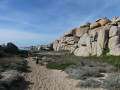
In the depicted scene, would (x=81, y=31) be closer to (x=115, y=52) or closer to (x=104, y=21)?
(x=104, y=21)

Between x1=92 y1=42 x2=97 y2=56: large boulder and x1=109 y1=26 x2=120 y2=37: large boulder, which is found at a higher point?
x1=109 y1=26 x2=120 y2=37: large boulder

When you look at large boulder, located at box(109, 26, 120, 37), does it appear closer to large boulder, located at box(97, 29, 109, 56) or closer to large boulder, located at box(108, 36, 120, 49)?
large boulder, located at box(108, 36, 120, 49)

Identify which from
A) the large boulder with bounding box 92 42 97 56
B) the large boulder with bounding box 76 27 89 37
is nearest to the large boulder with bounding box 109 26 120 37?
the large boulder with bounding box 92 42 97 56

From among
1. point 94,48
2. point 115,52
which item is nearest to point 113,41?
point 115,52

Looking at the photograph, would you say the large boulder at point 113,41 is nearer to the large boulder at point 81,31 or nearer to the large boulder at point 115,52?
the large boulder at point 115,52

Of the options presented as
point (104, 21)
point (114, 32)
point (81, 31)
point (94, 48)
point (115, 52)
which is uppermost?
point (104, 21)

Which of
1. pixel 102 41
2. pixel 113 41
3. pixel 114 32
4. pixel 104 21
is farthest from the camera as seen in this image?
pixel 104 21

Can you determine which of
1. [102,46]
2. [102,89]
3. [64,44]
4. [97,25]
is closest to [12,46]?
[64,44]

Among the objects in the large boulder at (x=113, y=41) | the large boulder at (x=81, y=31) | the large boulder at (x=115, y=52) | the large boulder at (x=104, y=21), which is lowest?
the large boulder at (x=115, y=52)

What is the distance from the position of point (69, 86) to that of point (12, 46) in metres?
30.3

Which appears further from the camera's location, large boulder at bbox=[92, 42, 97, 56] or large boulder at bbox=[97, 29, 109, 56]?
large boulder at bbox=[92, 42, 97, 56]

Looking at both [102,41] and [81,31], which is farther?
[81,31]

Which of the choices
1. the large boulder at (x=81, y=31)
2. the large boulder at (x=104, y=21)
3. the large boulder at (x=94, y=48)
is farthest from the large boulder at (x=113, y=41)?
the large boulder at (x=81, y=31)

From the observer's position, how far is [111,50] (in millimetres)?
21250
